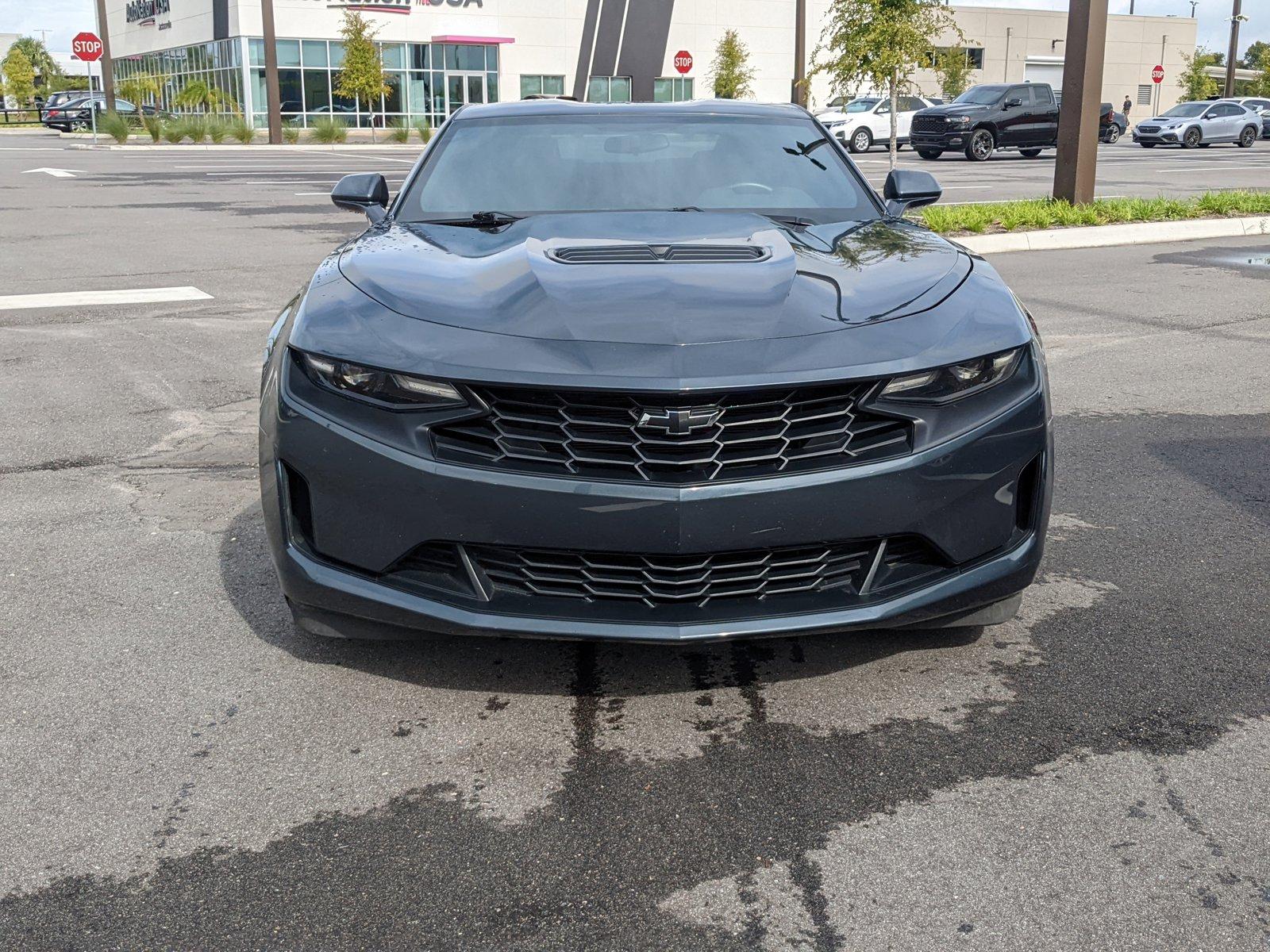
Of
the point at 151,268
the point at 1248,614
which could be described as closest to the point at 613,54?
the point at 151,268

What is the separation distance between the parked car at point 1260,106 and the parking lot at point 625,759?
44.6 metres

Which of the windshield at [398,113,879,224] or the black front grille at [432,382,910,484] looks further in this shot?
the windshield at [398,113,879,224]

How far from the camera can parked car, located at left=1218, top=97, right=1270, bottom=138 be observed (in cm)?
4400

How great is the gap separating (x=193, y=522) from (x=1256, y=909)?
12.1ft

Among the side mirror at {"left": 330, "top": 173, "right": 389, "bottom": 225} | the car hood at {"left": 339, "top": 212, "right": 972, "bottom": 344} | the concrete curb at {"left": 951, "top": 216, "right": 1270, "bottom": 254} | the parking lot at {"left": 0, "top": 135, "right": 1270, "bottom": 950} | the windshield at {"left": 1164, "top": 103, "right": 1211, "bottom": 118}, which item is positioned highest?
the windshield at {"left": 1164, "top": 103, "right": 1211, "bottom": 118}

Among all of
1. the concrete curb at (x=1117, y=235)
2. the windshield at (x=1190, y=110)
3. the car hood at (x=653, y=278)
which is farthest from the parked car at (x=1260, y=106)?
the car hood at (x=653, y=278)

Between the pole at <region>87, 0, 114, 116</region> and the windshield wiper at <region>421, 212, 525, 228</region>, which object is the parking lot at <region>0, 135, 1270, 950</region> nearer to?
the windshield wiper at <region>421, 212, 525, 228</region>

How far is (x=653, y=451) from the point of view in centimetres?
284

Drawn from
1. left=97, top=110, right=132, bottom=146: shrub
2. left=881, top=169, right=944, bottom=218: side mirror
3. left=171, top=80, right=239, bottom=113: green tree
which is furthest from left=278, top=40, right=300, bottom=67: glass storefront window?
left=881, top=169, right=944, bottom=218: side mirror

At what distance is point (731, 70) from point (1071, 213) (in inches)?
1685

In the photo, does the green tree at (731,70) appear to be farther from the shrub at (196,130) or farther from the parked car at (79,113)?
the parked car at (79,113)

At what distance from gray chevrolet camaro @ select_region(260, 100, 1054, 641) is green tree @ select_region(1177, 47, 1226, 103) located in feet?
225

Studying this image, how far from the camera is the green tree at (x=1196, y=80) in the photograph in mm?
68281

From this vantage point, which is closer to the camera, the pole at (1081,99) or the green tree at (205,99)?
the pole at (1081,99)
